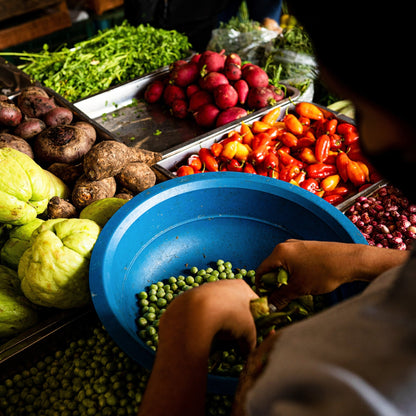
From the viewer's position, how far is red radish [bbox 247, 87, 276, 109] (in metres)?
3.28

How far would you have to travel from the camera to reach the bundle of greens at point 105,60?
12.2ft

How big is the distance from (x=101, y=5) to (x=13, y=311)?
650cm

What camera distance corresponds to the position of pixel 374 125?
1.96ft

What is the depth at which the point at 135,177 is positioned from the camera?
2.27m

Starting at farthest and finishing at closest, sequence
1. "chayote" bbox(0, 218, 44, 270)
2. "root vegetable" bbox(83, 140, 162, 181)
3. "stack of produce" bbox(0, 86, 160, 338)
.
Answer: "root vegetable" bbox(83, 140, 162, 181) < "chayote" bbox(0, 218, 44, 270) < "stack of produce" bbox(0, 86, 160, 338)

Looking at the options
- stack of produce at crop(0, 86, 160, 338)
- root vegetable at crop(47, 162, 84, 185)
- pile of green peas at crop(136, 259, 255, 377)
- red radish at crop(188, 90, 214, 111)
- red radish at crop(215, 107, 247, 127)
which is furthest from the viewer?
red radish at crop(188, 90, 214, 111)

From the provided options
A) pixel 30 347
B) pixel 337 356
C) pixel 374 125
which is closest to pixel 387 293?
pixel 337 356

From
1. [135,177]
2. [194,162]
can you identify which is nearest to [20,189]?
[135,177]

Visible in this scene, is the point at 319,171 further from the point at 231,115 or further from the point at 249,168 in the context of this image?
the point at 231,115

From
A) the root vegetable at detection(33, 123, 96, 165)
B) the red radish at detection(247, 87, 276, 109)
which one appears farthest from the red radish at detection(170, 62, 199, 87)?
the root vegetable at detection(33, 123, 96, 165)

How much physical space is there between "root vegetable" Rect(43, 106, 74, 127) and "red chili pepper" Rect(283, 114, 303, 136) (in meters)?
1.85

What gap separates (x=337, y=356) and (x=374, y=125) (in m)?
0.39

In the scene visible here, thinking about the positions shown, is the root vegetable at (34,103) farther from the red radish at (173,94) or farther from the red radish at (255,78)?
the red radish at (255,78)

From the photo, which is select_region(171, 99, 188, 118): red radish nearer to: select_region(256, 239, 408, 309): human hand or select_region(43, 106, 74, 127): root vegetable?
select_region(43, 106, 74, 127): root vegetable
